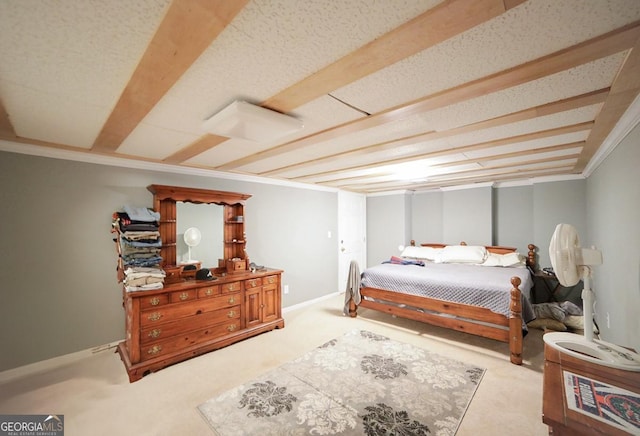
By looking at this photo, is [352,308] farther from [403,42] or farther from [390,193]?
[403,42]

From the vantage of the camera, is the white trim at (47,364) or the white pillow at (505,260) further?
the white pillow at (505,260)

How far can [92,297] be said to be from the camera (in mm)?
2684

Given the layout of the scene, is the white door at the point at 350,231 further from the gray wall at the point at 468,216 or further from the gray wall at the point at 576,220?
the gray wall at the point at 468,216

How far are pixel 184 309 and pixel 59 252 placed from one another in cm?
132

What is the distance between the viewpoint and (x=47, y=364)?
2449 mm

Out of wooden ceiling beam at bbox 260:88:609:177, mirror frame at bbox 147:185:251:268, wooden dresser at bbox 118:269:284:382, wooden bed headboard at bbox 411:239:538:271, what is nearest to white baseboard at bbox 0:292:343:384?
wooden dresser at bbox 118:269:284:382

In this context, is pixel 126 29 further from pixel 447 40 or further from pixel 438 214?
pixel 438 214

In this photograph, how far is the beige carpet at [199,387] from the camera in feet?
5.87

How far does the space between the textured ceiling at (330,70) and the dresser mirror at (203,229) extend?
1.05 meters

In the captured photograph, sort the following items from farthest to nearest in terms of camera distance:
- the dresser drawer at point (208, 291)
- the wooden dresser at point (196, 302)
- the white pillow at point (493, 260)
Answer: the white pillow at point (493, 260) < the dresser drawer at point (208, 291) < the wooden dresser at point (196, 302)

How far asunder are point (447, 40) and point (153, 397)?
3.05 meters

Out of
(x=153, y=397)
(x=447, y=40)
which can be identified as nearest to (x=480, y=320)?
(x=447, y=40)

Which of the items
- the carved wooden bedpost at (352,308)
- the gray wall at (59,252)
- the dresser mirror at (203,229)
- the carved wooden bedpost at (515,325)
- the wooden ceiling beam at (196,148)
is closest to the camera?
the wooden ceiling beam at (196,148)

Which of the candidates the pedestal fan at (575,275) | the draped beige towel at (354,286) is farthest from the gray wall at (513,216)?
the pedestal fan at (575,275)
